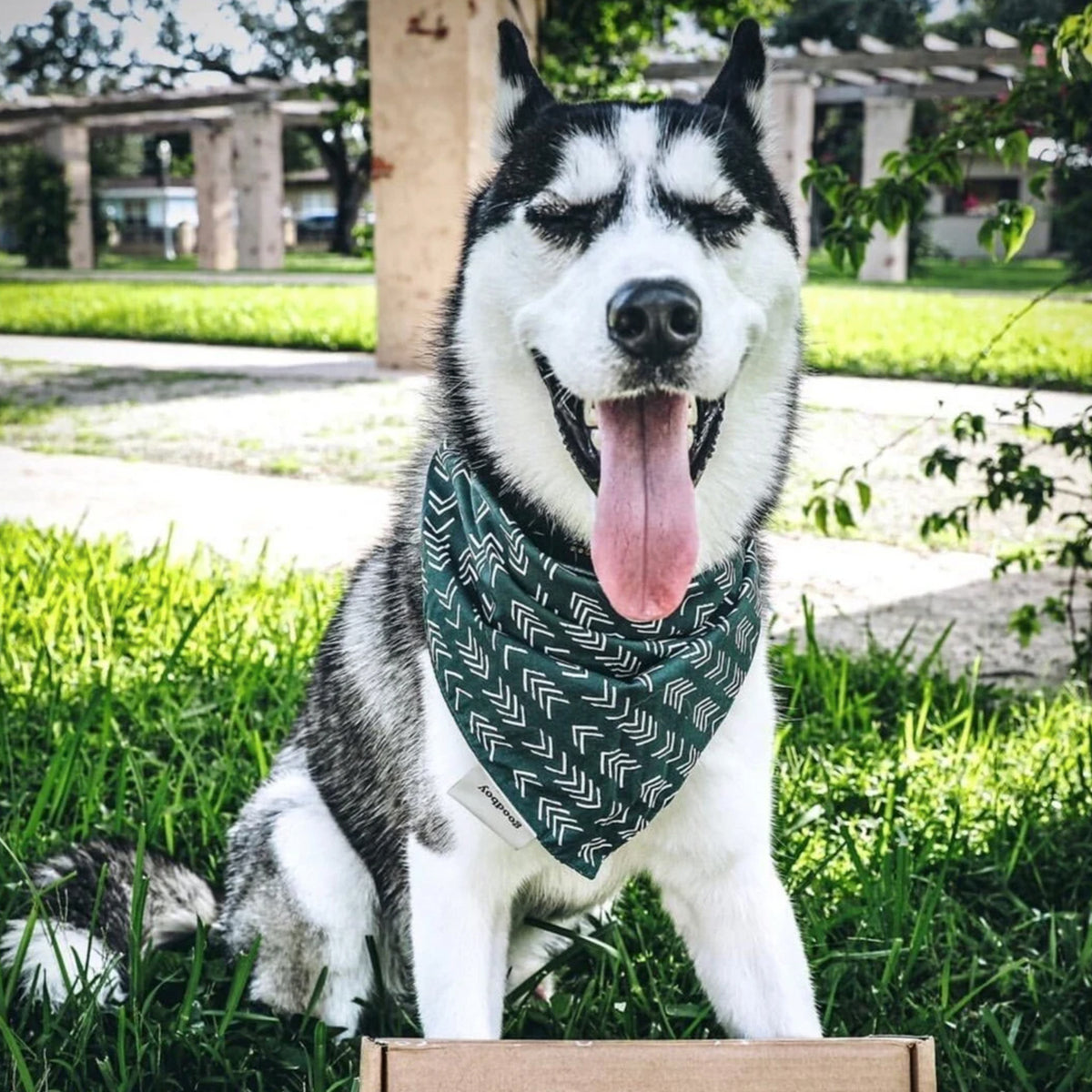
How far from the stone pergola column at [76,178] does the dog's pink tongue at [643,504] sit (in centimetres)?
2252

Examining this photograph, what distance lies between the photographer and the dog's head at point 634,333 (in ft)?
5.29

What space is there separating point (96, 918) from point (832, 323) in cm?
1025

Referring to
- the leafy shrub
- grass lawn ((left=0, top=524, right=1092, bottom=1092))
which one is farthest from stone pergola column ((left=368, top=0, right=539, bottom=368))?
the leafy shrub

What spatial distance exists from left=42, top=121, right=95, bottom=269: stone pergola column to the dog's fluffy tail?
72.3 ft

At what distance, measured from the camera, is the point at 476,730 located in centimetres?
174

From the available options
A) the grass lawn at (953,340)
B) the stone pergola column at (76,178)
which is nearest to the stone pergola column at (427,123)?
the grass lawn at (953,340)

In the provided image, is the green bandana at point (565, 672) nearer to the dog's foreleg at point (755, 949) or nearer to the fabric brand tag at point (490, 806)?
the fabric brand tag at point (490, 806)

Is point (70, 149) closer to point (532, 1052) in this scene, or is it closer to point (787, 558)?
point (787, 558)

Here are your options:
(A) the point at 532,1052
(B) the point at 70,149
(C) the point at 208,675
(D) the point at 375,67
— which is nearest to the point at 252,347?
(D) the point at 375,67

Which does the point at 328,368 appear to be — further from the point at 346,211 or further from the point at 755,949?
the point at 346,211

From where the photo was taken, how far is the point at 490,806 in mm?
1717

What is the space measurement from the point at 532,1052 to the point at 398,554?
37.5 inches

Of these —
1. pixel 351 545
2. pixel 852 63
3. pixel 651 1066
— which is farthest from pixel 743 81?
pixel 852 63

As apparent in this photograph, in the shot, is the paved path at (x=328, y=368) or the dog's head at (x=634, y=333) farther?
the paved path at (x=328, y=368)
